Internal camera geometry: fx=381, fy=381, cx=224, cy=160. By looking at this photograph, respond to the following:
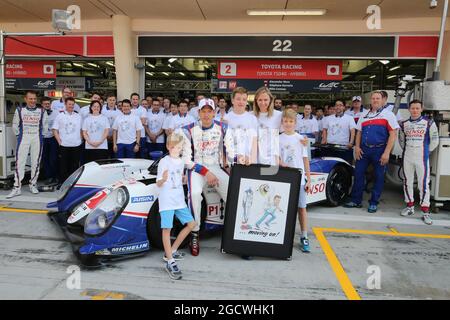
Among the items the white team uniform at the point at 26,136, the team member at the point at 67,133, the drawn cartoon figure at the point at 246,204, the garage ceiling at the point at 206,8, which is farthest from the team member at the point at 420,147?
the white team uniform at the point at 26,136

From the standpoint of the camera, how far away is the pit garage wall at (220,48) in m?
9.24

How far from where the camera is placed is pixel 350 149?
21.7 ft

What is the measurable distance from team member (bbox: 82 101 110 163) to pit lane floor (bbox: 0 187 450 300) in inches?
82.9

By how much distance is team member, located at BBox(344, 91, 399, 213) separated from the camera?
5430mm

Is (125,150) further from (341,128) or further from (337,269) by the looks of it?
(337,269)

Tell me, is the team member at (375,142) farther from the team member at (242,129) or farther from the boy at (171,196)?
the boy at (171,196)

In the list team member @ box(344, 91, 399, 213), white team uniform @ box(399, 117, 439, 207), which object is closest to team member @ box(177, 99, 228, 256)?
team member @ box(344, 91, 399, 213)

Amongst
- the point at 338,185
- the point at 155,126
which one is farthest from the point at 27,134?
the point at 338,185

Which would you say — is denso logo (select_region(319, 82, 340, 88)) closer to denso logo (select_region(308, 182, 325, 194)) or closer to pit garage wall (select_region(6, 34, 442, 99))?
pit garage wall (select_region(6, 34, 442, 99))

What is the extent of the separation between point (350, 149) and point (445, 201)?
1.65 metres

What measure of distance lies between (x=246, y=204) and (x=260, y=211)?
0.15 m

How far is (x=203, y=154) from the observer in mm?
3736

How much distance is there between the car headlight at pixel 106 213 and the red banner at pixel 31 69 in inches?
361

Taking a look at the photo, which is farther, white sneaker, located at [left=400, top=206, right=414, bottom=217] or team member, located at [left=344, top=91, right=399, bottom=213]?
white sneaker, located at [left=400, top=206, right=414, bottom=217]
